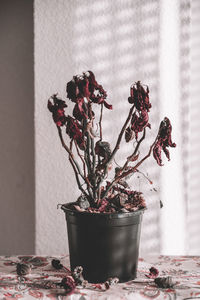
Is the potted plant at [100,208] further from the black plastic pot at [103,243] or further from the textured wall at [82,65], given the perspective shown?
the textured wall at [82,65]

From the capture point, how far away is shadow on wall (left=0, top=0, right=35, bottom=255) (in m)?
1.42

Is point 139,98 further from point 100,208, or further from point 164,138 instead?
point 100,208

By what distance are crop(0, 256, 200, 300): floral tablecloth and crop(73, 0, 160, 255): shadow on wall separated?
29cm

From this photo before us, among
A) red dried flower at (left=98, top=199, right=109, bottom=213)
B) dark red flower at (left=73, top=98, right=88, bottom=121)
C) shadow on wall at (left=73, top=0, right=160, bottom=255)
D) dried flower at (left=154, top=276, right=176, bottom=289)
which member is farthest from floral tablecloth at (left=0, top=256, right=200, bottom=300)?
dark red flower at (left=73, top=98, right=88, bottom=121)

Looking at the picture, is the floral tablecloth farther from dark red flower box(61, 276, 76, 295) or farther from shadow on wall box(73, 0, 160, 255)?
shadow on wall box(73, 0, 160, 255)

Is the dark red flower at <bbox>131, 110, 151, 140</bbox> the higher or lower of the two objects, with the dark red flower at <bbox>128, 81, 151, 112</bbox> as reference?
lower

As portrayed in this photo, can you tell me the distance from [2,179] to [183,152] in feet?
2.60

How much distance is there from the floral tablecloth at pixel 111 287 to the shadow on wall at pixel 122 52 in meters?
0.29

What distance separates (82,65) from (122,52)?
0.16 m

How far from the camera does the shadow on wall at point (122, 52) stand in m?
1.20

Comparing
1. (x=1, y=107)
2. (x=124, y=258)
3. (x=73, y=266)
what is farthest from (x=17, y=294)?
(x=1, y=107)

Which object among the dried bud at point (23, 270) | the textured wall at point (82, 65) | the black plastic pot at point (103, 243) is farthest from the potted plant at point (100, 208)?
the textured wall at point (82, 65)

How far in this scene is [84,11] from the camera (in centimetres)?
120

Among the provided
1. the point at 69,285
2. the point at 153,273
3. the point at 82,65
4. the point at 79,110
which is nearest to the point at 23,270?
the point at 69,285
